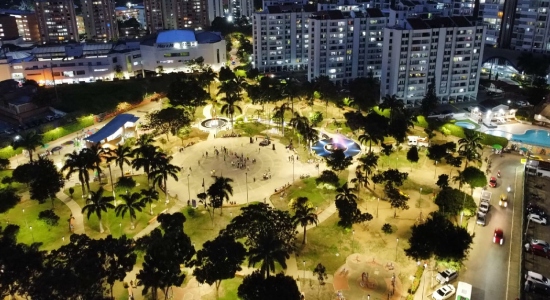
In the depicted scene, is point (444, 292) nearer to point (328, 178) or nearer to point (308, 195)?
point (308, 195)

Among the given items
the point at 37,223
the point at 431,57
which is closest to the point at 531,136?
the point at 431,57

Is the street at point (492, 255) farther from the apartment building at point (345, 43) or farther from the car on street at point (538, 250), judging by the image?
the apartment building at point (345, 43)

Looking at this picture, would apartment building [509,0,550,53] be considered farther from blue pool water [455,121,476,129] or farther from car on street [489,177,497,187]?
car on street [489,177,497,187]

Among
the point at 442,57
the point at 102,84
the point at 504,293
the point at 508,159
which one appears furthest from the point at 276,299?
the point at 102,84

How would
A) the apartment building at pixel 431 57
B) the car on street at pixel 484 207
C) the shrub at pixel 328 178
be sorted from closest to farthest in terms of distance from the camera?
the car on street at pixel 484 207, the shrub at pixel 328 178, the apartment building at pixel 431 57

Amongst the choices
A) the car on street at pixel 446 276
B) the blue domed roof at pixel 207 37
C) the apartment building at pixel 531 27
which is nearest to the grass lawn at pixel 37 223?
the car on street at pixel 446 276

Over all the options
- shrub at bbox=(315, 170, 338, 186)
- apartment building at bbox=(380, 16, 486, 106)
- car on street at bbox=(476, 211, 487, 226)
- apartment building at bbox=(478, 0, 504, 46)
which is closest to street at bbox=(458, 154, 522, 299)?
car on street at bbox=(476, 211, 487, 226)

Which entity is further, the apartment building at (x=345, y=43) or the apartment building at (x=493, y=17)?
the apartment building at (x=493, y=17)
